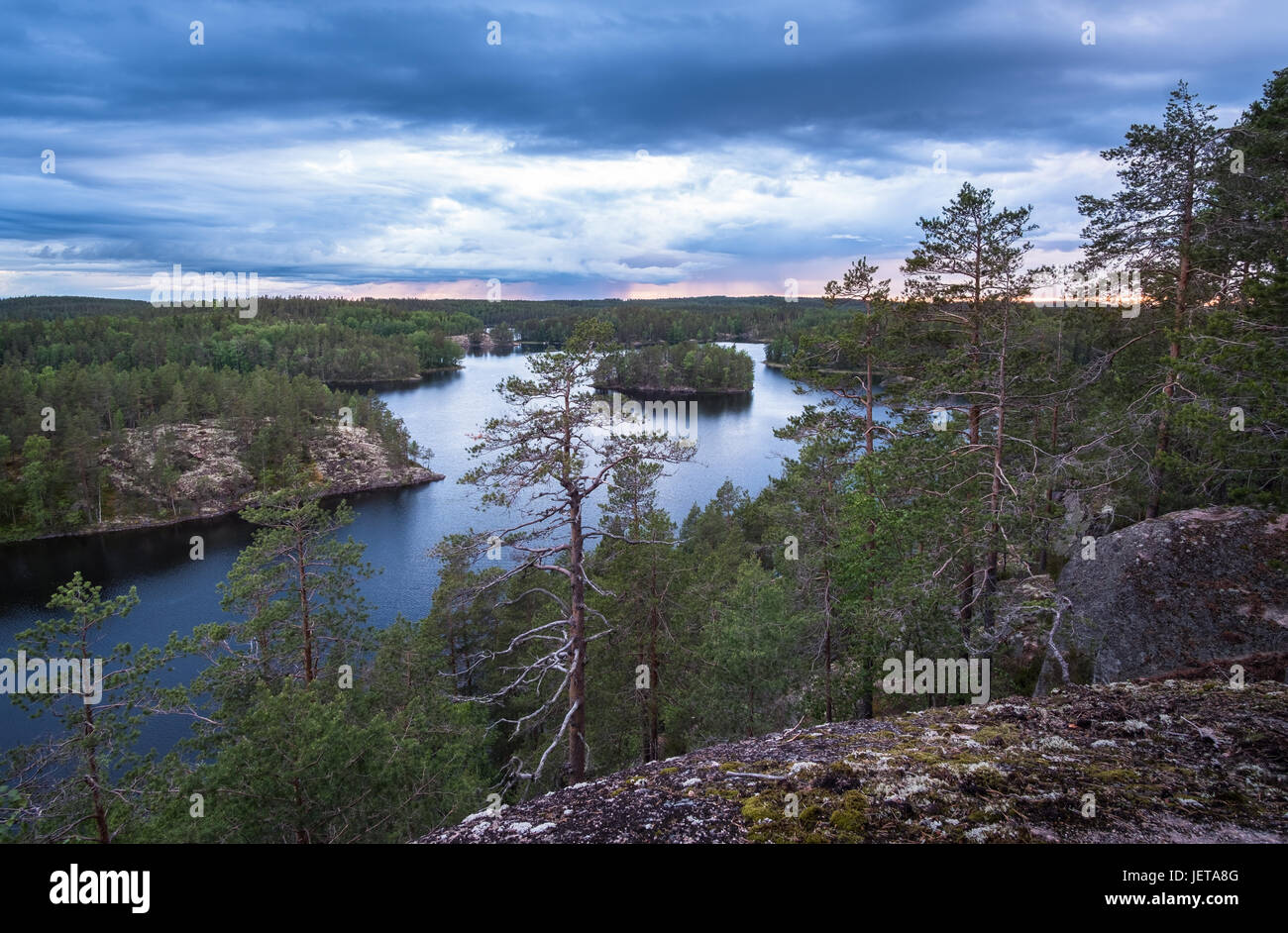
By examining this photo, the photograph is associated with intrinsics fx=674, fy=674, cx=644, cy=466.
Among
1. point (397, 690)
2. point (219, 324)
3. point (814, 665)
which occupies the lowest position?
point (397, 690)

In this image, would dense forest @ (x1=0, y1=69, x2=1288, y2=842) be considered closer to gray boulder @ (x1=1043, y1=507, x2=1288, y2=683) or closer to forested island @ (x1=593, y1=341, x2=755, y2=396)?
gray boulder @ (x1=1043, y1=507, x2=1288, y2=683)

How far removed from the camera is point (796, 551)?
44.1 ft

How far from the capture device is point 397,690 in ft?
48.9

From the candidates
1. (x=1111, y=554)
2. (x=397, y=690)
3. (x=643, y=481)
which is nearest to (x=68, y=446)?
(x=397, y=690)

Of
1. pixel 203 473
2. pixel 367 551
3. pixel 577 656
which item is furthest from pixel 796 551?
pixel 203 473

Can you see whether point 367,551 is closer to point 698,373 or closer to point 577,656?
point 577,656

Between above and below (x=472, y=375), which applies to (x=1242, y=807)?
below

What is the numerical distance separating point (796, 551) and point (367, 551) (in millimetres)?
35977

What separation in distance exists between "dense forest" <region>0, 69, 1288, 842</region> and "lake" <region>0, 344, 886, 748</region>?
547 cm
